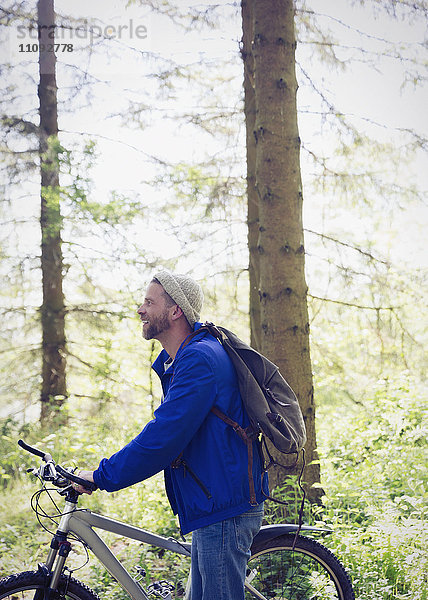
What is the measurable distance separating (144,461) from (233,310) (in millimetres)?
5966

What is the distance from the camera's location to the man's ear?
298 centimetres

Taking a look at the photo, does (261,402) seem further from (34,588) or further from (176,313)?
(34,588)

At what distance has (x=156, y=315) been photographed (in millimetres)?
2965

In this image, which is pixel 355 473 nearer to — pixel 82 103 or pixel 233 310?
pixel 233 310

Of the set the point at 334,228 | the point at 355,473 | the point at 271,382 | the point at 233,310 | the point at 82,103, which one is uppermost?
the point at 82,103

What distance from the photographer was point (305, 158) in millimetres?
7207

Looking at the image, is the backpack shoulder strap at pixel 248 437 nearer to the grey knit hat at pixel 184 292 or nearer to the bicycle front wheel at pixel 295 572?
the grey knit hat at pixel 184 292

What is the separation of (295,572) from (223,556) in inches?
41.5

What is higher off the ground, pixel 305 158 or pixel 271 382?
pixel 305 158

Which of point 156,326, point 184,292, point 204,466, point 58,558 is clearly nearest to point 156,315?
point 156,326

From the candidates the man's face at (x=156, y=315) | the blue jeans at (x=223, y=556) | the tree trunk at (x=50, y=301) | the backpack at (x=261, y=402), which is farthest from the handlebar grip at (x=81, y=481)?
the tree trunk at (x=50, y=301)

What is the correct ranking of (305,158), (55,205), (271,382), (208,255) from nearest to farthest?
(271,382) < (305,158) < (208,255) < (55,205)

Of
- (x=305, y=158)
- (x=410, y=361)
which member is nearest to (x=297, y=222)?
(x=305, y=158)

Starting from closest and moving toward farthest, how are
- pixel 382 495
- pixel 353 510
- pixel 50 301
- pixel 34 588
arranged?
pixel 34 588, pixel 353 510, pixel 382 495, pixel 50 301
